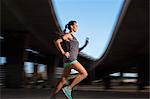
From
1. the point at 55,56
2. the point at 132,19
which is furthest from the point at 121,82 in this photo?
the point at 132,19

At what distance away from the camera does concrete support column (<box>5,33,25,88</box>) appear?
44219mm

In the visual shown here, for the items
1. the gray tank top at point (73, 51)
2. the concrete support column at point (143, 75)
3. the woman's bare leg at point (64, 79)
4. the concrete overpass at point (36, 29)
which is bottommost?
the concrete support column at point (143, 75)

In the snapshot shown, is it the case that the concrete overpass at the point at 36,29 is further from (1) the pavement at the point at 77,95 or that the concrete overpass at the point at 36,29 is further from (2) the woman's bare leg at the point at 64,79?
(2) the woman's bare leg at the point at 64,79

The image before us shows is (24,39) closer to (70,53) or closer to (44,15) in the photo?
(44,15)

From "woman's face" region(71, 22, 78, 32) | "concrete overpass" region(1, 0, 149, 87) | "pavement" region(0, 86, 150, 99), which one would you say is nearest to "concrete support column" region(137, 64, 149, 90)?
"concrete overpass" region(1, 0, 149, 87)

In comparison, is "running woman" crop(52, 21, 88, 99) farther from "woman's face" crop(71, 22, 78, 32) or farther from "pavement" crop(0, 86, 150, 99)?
"pavement" crop(0, 86, 150, 99)

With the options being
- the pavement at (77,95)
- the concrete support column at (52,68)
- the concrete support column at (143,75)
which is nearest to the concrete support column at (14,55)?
the pavement at (77,95)

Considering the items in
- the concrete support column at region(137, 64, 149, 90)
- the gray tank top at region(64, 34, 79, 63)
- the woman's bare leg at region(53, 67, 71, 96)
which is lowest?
the concrete support column at region(137, 64, 149, 90)

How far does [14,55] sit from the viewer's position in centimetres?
4584

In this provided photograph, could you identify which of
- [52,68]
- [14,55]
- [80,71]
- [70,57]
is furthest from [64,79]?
[52,68]

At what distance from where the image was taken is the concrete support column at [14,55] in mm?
44219

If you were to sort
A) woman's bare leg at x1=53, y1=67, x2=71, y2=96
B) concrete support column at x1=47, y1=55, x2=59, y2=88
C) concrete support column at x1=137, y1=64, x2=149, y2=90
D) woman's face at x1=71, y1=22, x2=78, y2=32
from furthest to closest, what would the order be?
concrete support column at x1=47, y1=55, x2=59, y2=88, concrete support column at x1=137, y1=64, x2=149, y2=90, woman's face at x1=71, y1=22, x2=78, y2=32, woman's bare leg at x1=53, y1=67, x2=71, y2=96

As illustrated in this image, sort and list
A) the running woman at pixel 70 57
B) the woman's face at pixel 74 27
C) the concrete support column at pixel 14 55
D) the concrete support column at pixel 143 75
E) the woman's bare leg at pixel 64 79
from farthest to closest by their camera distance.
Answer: the concrete support column at pixel 143 75, the concrete support column at pixel 14 55, the woman's face at pixel 74 27, the woman's bare leg at pixel 64 79, the running woman at pixel 70 57

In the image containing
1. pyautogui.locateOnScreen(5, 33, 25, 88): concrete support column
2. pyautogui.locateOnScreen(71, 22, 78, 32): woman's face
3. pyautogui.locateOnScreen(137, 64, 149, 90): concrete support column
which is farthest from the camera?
pyautogui.locateOnScreen(137, 64, 149, 90): concrete support column
